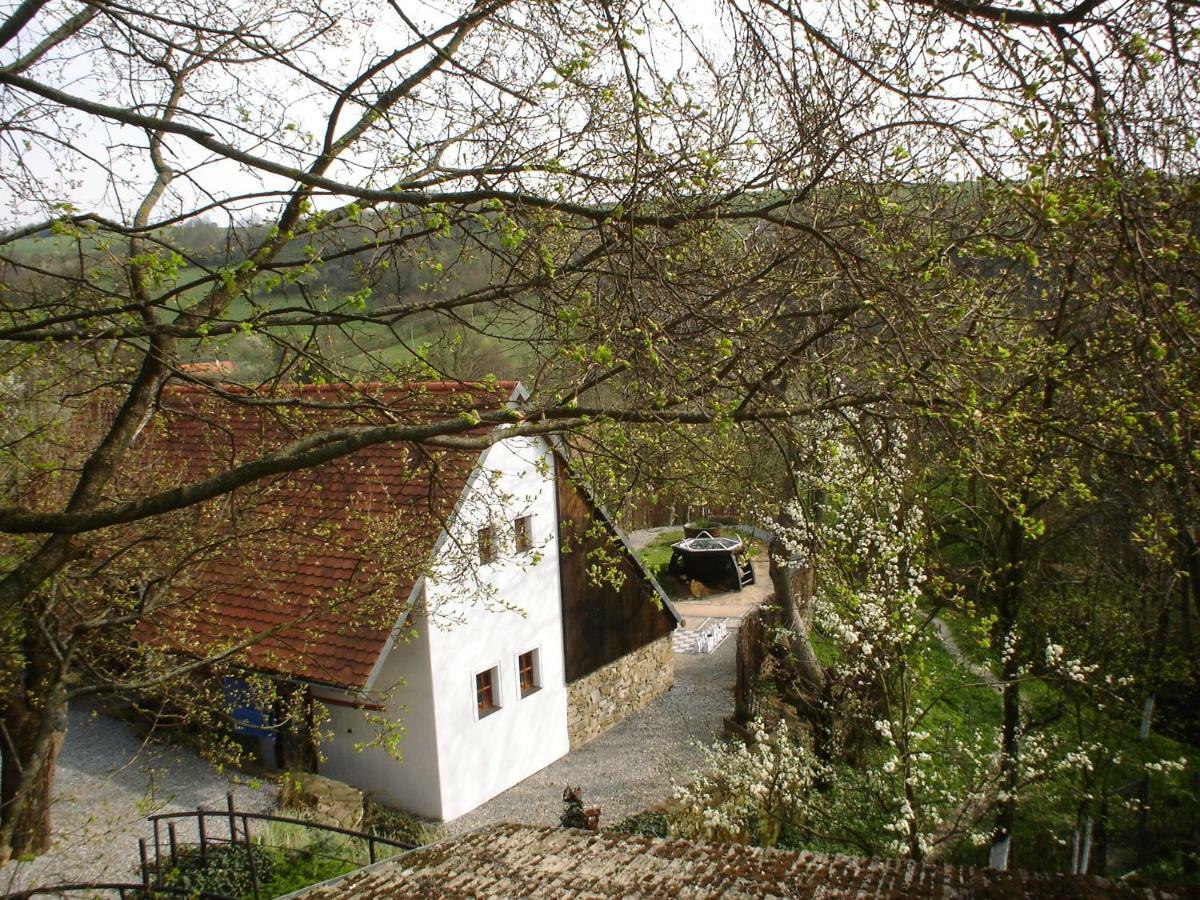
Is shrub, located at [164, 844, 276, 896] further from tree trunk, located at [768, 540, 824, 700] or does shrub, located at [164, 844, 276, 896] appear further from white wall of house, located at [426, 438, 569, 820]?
tree trunk, located at [768, 540, 824, 700]

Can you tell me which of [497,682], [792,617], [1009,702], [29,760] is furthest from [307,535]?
[792,617]

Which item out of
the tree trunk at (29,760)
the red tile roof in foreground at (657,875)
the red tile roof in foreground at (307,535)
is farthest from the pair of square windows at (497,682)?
the tree trunk at (29,760)

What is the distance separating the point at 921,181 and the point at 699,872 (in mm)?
5186

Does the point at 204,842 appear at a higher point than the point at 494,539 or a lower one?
lower

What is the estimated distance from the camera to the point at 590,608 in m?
14.7

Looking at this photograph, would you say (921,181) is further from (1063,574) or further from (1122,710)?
(1063,574)

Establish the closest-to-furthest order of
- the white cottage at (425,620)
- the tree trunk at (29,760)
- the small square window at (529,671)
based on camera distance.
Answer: the tree trunk at (29,760)
the white cottage at (425,620)
the small square window at (529,671)

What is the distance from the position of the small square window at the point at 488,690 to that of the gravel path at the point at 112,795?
3.02 meters

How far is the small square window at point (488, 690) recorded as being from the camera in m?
12.9

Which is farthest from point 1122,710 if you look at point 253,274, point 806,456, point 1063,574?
point 253,274

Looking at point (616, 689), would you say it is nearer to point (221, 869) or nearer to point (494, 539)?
point (494, 539)

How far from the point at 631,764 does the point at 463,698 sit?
3.15 m

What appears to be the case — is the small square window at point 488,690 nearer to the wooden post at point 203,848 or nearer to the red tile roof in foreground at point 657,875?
the red tile roof in foreground at point 657,875

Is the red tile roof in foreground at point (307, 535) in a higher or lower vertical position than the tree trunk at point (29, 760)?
higher
